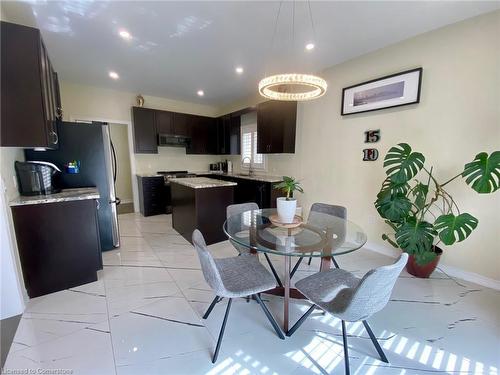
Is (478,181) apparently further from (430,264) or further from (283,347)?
(283,347)

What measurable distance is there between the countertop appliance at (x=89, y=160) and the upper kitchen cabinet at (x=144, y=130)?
6.61ft

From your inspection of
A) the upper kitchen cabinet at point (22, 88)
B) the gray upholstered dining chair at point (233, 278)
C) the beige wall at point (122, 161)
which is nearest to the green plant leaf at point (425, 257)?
the gray upholstered dining chair at point (233, 278)

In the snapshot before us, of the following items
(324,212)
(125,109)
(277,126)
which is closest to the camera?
(324,212)

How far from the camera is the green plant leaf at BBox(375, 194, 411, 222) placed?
2348 mm

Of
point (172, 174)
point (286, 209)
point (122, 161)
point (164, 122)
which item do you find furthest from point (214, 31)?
point (122, 161)

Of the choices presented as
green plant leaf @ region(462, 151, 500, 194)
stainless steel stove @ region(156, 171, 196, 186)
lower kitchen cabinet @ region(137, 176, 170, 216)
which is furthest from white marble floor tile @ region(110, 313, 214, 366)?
Answer: stainless steel stove @ region(156, 171, 196, 186)

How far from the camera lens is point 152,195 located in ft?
16.0

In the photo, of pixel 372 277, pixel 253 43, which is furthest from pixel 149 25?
pixel 372 277

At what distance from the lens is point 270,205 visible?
4148 mm

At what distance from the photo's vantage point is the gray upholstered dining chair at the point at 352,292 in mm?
1146

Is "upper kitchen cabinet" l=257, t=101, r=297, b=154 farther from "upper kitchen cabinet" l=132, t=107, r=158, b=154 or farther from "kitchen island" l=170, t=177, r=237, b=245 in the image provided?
"upper kitchen cabinet" l=132, t=107, r=158, b=154

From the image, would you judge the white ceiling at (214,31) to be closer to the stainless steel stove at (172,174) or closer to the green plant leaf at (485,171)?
the green plant leaf at (485,171)

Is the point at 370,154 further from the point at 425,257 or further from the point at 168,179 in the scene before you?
the point at 168,179

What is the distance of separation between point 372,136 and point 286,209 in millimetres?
1911
